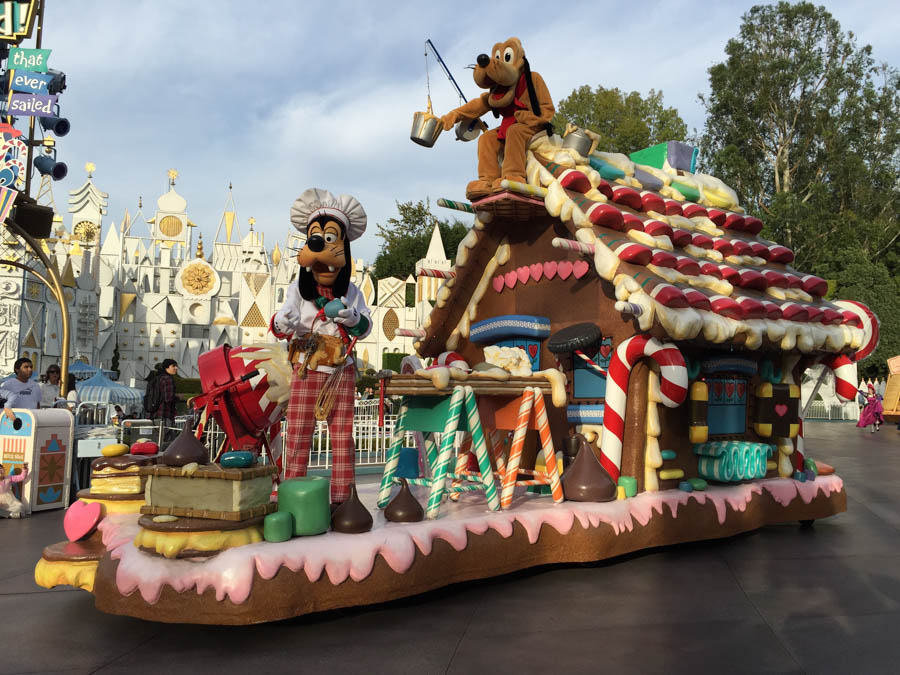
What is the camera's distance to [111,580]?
3721 millimetres

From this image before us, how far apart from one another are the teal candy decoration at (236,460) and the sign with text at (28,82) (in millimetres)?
9318

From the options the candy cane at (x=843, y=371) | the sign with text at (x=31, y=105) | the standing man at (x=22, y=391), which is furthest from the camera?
the sign with text at (x=31, y=105)

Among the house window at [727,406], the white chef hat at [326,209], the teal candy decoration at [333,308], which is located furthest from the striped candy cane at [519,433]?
the house window at [727,406]

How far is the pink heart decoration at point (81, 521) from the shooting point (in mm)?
4594

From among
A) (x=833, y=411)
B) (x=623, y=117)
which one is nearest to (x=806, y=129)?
(x=623, y=117)

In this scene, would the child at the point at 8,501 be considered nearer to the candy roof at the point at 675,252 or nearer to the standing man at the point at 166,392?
the standing man at the point at 166,392

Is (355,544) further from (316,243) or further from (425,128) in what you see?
(425,128)

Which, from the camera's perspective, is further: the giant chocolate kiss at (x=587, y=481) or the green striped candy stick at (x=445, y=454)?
the giant chocolate kiss at (x=587, y=481)

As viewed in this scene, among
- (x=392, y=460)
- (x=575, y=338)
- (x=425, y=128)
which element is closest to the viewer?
(x=392, y=460)

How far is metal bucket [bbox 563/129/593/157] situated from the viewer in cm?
665

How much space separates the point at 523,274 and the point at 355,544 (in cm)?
373

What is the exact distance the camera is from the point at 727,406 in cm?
688

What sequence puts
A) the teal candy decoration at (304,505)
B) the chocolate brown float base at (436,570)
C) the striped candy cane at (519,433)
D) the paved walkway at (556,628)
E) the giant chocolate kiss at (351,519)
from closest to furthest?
the paved walkway at (556,628)
the chocolate brown float base at (436,570)
the teal candy decoration at (304,505)
the giant chocolate kiss at (351,519)
the striped candy cane at (519,433)

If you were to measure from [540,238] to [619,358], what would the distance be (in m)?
1.62
